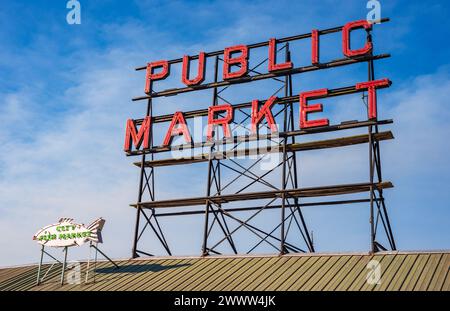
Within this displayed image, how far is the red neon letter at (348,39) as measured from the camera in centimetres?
3178

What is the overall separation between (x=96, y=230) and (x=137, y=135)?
6258 mm

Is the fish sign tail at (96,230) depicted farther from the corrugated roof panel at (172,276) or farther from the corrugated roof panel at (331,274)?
the corrugated roof panel at (331,274)

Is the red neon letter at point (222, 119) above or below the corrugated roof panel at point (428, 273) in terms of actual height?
above

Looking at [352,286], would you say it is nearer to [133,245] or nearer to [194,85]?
[133,245]

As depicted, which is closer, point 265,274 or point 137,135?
point 265,274

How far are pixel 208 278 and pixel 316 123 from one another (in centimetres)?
919

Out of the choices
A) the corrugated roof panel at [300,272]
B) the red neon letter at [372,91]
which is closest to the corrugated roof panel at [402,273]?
the corrugated roof panel at [300,272]

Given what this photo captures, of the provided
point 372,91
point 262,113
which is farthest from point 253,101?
point 372,91

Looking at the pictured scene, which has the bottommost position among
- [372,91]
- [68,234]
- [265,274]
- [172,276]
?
[172,276]

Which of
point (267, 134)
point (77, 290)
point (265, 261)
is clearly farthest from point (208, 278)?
point (267, 134)

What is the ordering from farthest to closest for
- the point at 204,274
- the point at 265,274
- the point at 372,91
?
1. the point at 372,91
2. the point at 204,274
3. the point at 265,274

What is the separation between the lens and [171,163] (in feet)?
115

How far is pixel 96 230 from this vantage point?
31625 mm

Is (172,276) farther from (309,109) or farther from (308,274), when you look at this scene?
(309,109)
